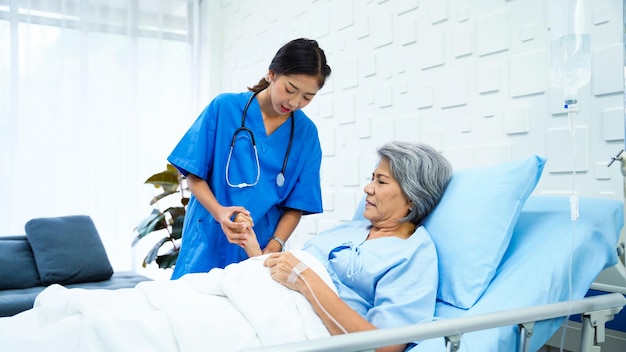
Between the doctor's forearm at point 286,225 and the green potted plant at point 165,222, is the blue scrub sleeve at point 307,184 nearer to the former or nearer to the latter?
the doctor's forearm at point 286,225

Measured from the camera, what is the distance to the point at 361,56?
2896 millimetres

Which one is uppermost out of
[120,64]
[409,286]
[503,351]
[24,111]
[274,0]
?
[274,0]

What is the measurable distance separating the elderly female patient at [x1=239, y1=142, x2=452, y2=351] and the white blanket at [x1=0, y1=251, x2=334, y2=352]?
0.18ft

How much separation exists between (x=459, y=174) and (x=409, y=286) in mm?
449

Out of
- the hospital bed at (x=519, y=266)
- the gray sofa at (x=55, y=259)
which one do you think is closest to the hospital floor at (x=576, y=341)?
the hospital bed at (x=519, y=266)

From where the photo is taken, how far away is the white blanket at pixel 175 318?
1229 mm

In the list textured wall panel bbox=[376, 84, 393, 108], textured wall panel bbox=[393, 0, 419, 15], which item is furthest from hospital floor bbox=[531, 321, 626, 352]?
textured wall panel bbox=[393, 0, 419, 15]

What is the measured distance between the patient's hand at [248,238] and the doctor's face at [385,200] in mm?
364

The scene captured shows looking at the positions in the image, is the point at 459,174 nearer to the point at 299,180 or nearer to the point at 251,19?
the point at 299,180

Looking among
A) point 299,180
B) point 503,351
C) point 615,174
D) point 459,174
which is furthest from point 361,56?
point 503,351

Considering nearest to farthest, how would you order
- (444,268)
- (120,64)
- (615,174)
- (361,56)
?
(444,268) < (615,174) < (361,56) < (120,64)

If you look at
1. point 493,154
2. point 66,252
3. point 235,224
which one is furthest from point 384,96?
point 66,252

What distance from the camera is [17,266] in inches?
134

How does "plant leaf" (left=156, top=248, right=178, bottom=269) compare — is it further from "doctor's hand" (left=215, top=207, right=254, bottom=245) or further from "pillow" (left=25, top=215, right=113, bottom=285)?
"doctor's hand" (left=215, top=207, right=254, bottom=245)
